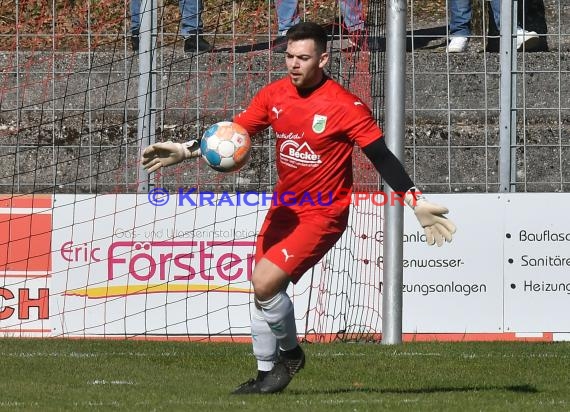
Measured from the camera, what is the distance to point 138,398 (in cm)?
728

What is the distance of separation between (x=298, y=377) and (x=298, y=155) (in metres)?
1.89

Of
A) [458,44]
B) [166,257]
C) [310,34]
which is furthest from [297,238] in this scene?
[458,44]

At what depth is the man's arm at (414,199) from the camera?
23.4 feet

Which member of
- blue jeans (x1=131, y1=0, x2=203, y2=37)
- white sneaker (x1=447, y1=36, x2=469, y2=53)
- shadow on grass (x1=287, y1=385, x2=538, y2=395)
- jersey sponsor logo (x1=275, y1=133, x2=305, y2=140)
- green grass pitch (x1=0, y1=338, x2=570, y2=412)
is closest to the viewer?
green grass pitch (x1=0, y1=338, x2=570, y2=412)

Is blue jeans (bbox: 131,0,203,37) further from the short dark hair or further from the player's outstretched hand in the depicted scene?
the player's outstretched hand

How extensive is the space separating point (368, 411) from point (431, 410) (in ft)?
1.15

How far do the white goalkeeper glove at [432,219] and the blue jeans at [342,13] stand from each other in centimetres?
508

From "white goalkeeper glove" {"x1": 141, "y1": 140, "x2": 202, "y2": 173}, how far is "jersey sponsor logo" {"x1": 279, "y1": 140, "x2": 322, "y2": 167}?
1.67 feet

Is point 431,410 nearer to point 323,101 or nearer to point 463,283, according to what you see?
point 323,101

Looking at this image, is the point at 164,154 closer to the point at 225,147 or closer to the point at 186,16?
the point at 225,147

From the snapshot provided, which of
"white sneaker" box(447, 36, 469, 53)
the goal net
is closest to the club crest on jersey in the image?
the goal net

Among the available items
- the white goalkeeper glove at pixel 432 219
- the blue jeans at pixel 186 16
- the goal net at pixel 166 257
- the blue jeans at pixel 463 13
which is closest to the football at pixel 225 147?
the white goalkeeper glove at pixel 432 219

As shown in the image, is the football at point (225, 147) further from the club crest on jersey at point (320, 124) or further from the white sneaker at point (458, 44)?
the white sneaker at point (458, 44)

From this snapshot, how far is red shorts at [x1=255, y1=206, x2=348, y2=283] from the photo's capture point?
735 cm
